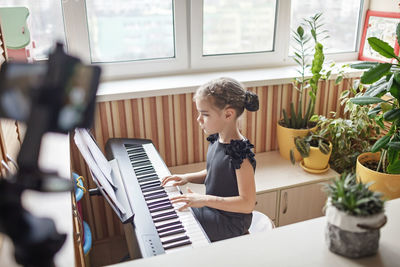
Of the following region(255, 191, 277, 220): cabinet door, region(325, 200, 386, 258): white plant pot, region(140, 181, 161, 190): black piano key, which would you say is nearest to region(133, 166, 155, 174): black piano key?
region(140, 181, 161, 190): black piano key

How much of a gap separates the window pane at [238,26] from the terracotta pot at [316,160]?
844 millimetres

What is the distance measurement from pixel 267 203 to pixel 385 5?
1.65 meters

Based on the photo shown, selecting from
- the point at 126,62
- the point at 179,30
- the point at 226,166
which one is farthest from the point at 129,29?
the point at 226,166

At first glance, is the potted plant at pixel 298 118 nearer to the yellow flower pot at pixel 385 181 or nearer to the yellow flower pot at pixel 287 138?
the yellow flower pot at pixel 287 138

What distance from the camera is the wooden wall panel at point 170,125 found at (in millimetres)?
2260

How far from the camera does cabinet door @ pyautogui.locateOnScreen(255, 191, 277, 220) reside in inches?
89.6

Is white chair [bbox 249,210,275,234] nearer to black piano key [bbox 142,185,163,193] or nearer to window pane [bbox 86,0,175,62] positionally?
black piano key [bbox 142,185,163,193]

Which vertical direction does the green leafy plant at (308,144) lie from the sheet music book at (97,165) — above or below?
below

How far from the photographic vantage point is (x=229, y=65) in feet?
8.87

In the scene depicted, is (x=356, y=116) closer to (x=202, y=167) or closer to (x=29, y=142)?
(x=202, y=167)

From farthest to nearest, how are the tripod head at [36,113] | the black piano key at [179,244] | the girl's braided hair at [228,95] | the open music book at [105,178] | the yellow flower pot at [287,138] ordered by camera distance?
the yellow flower pot at [287,138] → the girl's braided hair at [228,95] → the open music book at [105,178] → the black piano key at [179,244] → the tripod head at [36,113]

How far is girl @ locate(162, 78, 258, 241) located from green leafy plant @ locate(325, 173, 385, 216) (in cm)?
93

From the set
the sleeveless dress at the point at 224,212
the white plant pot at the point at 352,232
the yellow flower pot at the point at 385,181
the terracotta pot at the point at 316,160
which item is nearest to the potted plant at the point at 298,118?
the terracotta pot at the point at 316,160

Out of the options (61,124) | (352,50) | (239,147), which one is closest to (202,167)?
(239,147)
